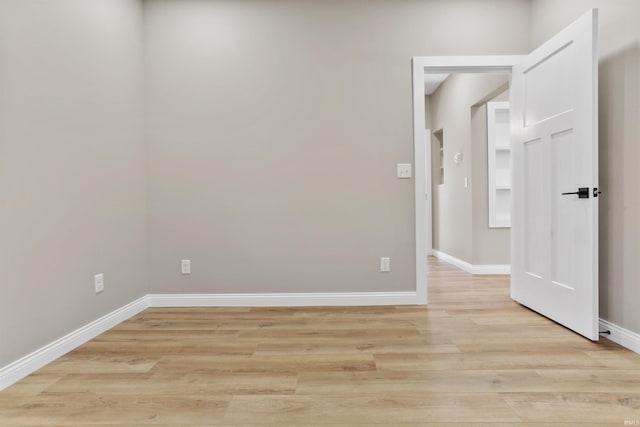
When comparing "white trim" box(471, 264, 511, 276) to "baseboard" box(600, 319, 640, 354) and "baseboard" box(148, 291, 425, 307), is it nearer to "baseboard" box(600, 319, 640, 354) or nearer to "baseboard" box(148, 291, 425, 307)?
"baseboard" box(148, 291, 425, 307)

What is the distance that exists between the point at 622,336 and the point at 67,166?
341cm

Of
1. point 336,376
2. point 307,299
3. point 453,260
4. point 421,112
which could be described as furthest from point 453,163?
point 336,376

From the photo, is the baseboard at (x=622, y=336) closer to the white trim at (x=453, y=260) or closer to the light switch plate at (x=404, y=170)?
the light switch plate at (x=404, y=170)

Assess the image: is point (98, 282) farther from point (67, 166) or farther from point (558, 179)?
point (558, 179)

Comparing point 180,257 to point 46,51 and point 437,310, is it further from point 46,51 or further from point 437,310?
point 437,310

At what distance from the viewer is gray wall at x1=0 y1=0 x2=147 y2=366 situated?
1879 millimetres

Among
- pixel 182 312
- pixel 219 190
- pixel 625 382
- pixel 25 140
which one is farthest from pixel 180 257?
pixel 625 382

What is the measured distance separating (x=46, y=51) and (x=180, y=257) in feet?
5.64

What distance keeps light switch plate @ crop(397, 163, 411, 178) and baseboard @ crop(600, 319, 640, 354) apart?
1644mm

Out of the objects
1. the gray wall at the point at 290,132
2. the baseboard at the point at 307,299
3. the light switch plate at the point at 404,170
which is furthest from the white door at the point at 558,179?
the baseboard at the point at 307,299

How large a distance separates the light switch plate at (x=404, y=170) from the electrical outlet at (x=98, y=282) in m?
2.34

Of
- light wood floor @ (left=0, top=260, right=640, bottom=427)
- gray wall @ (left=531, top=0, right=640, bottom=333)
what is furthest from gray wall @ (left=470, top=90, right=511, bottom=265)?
gray wall @ (left=531, top=0, right=640, bottom=333)

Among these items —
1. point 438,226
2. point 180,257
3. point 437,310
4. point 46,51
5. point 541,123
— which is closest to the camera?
point 46,51

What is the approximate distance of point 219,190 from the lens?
10.5 ft
